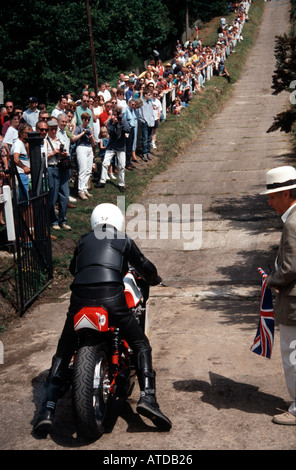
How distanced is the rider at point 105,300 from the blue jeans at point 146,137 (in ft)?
42.2

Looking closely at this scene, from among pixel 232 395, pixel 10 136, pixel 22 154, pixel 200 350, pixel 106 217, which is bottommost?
pixel 200 350

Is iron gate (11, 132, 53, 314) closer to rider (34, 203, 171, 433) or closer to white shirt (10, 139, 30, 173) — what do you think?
white shirt (10, 139, 30, 173)

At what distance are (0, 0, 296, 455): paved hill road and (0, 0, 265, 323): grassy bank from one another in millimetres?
761

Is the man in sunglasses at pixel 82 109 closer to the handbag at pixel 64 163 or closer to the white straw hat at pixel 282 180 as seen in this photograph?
the handbag at pixel 64 163

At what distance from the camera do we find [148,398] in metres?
5.05

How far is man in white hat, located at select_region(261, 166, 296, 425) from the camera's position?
485cm

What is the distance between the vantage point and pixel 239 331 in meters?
7.30

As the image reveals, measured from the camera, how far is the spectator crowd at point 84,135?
35.9 feet

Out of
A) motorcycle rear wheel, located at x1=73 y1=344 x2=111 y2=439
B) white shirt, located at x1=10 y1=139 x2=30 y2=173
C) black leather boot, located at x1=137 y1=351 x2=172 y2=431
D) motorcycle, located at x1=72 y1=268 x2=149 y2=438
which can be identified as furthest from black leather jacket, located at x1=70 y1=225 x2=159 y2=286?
white shirt, located at x1=10 y1=139 x2=30 y2=173

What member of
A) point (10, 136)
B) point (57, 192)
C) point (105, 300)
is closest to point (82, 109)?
point (10, 136)

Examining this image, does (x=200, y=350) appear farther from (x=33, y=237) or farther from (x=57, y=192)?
(x=57, y=192)

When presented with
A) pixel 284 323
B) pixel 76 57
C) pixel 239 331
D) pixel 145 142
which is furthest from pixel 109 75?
pixel 284 323

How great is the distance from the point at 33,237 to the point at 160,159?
Answer: 10578mm

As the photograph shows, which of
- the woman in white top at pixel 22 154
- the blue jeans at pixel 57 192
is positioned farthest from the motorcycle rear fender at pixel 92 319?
the blue jeans at pixel 57 192
